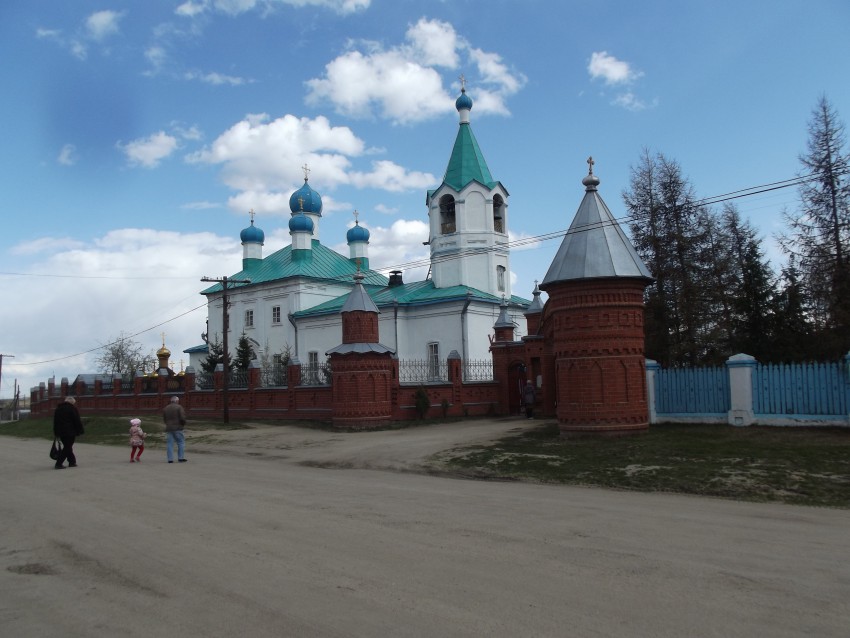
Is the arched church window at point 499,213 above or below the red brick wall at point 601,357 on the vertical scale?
above

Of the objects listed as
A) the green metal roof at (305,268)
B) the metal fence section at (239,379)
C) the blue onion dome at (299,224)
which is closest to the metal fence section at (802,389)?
the metal fence section at (239,379)

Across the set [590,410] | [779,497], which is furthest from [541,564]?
[590,410]

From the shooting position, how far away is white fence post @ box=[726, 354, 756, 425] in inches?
628

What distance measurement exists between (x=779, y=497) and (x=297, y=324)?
36274 mm

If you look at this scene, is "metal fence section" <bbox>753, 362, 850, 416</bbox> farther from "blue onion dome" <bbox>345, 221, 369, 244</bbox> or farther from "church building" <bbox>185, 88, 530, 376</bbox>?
"blue onion dome" <bbox>345, 221, 369, 244</bbox>

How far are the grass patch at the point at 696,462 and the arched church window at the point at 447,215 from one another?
2495 centimetres

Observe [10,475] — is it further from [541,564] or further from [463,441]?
[541,564]

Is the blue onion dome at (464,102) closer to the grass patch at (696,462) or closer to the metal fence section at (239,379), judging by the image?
the metal fence section at (239,379)

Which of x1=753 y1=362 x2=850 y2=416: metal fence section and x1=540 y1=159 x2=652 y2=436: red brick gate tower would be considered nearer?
x1=753 y1=362 x2=850 y2=416: metal fence section

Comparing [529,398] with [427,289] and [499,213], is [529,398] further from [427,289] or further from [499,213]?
[499,213]

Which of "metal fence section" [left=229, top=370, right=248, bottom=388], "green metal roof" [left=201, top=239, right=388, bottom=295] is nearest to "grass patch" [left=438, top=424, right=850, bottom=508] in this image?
"metal fence section" [left=229, top=370, right=248, bottom=388]

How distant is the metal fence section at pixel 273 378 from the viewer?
96.4ft

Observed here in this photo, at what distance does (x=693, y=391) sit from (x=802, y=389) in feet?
8.03

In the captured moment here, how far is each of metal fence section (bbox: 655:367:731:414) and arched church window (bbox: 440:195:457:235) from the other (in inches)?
943
